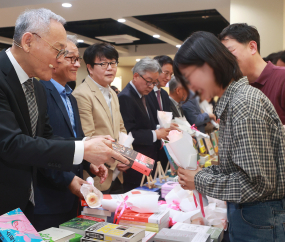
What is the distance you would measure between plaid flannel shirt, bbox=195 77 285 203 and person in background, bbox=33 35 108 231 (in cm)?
102

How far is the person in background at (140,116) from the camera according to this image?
10.0 ft

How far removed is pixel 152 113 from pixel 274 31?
2.32m

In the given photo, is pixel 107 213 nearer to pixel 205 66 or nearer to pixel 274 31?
pixel 205 66

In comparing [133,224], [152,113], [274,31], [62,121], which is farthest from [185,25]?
[133,224]

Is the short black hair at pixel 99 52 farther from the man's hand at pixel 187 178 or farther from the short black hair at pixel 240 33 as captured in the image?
the man's hand at pixel 187 178

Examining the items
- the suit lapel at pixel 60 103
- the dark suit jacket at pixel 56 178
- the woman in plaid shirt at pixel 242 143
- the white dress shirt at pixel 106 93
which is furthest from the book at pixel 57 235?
the white dress shirt at pixel 106 93

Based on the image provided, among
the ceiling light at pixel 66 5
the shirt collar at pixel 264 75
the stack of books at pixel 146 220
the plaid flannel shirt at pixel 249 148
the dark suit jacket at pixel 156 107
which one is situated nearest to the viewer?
the plaid flannel shirt at pixel 249 148

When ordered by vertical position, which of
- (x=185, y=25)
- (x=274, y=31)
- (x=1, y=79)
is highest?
(x=185, y=25)

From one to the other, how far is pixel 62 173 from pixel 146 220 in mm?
598

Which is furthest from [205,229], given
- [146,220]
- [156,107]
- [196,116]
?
[196,116]

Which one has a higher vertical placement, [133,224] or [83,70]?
[83,70]

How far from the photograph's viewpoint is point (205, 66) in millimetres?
1072

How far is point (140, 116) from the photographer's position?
10.4 feet

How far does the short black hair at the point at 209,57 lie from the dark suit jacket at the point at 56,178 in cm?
110
